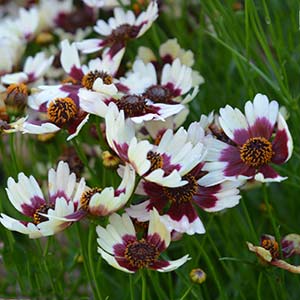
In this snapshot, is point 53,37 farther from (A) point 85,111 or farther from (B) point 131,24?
(A) point 85,111

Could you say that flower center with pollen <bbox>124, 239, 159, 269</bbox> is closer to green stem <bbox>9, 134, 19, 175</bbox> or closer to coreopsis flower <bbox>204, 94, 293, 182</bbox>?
coreopsis flower <bbox>204, 94, 293, 182</bbox>

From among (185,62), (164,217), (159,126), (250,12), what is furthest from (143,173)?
(185,62)

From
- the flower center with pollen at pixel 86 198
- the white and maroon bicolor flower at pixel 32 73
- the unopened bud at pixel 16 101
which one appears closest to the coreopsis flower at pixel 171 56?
the white and maroon bicolor flower at pixel 32 73

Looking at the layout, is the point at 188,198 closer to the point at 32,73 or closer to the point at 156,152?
the point at 156,152

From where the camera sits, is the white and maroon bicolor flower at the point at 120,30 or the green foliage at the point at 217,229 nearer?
the green foliage at the point at 217,229

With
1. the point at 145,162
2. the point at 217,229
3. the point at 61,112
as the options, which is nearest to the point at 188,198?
the point at 145,162

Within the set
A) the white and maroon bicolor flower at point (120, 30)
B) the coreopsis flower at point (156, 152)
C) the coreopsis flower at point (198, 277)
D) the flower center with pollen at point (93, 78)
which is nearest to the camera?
the coreopsis flower at point (156, 152)

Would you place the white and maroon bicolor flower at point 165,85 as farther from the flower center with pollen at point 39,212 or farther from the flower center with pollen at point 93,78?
the flower center with pollen at point 39,212

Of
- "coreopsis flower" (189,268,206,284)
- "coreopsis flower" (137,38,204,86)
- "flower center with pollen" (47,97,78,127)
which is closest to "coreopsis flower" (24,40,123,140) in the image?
"flower center with pollen" (47,97,78,127)
